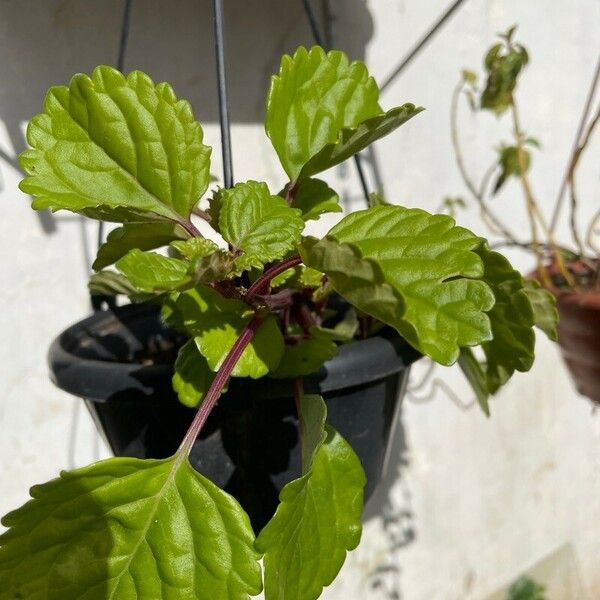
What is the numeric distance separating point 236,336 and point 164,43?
477 millimetres

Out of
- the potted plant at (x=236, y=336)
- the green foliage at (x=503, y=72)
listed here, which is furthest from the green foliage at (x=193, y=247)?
the green foliage at (x=503, y=72)

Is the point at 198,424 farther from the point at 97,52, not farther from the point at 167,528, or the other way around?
the point at 97,52

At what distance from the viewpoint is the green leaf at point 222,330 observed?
37cm

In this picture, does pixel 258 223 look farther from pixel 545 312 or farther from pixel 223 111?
pixel 545 312

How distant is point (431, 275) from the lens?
0.32 m

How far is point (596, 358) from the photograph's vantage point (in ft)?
2.35

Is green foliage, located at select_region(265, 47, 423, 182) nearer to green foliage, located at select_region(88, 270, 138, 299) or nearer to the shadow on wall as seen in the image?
green foliage, located at select_region(88, 270, 138, 299)

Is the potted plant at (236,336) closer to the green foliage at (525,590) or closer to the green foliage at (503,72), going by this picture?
the green foliage at (503,72)

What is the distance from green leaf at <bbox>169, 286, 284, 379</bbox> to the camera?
14.7 inches

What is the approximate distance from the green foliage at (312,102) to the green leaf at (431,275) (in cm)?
9

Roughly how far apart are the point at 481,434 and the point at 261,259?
0.98 m

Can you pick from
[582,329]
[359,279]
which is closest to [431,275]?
[359,279]

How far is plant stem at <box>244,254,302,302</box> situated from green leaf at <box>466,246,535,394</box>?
109 mm

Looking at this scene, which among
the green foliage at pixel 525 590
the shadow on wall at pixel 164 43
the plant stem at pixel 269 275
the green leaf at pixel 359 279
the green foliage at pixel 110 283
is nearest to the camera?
the green leaf at pixel 359 279
